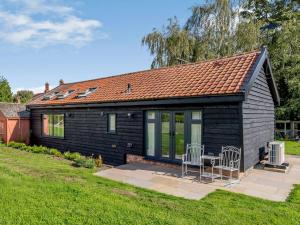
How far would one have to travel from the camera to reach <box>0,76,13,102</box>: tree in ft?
115

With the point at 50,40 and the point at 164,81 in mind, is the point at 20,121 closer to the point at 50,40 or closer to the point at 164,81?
the point at 50,40

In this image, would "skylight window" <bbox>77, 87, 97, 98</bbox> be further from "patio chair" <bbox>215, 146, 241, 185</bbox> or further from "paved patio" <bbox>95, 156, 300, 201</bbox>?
"patio chair" <bbox>215, 146, 241, 185</bbox>

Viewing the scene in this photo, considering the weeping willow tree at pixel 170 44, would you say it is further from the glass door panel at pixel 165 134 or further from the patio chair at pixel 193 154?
the patio chair at pixel 193 154

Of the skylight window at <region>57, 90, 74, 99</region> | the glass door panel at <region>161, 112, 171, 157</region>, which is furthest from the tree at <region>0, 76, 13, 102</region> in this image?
the glass door panel at <region>161, 112, 171, 157</region>

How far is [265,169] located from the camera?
9633mm

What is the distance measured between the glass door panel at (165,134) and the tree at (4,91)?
106 feet

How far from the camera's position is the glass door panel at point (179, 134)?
377 inches

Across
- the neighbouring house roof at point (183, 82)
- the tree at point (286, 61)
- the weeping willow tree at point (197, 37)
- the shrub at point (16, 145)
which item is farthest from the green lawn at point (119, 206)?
the weeping willow tree at point (197, 37)

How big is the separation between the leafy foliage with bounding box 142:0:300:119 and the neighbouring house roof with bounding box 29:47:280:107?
9067 mm

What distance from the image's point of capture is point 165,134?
33.0 feet

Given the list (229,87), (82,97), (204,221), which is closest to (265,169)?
(229,87)

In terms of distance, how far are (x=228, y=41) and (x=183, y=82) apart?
13110mm

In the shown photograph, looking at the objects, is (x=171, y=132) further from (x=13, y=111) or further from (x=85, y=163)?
(x=13, y=111)

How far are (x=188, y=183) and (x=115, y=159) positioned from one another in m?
5.14
